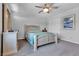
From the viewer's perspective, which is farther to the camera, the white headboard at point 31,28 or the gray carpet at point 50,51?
the white headboard at point 31,28

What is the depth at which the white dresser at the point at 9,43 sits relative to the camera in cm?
324

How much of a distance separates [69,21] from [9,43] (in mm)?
4227

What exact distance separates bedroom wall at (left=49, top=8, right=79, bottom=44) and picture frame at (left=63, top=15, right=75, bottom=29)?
22cm

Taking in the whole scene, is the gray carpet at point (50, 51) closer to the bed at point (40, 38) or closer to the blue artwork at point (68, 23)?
the bed at point (40, 38)

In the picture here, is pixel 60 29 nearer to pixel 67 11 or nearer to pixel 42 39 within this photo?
pixel 67 11

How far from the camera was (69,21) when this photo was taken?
5996 mm

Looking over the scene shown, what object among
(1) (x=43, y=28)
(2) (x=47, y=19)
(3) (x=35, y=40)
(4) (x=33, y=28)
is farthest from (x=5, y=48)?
(2) (x=47, y=19)

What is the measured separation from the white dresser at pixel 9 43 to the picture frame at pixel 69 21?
3.90 metres

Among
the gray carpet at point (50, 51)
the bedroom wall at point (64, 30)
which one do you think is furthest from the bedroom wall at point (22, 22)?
the gray carpet at point (50, 51)

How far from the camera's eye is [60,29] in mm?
7102

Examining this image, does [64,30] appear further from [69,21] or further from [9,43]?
[9,43]

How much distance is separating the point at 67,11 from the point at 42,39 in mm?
3098

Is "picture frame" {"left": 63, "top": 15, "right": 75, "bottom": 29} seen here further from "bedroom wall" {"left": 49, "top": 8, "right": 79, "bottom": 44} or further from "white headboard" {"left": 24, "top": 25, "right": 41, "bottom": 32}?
"white headboard" {"left": 24, "top": 25, "right": 41, "bottom": 32}

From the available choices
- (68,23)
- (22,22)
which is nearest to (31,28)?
(22,22)
